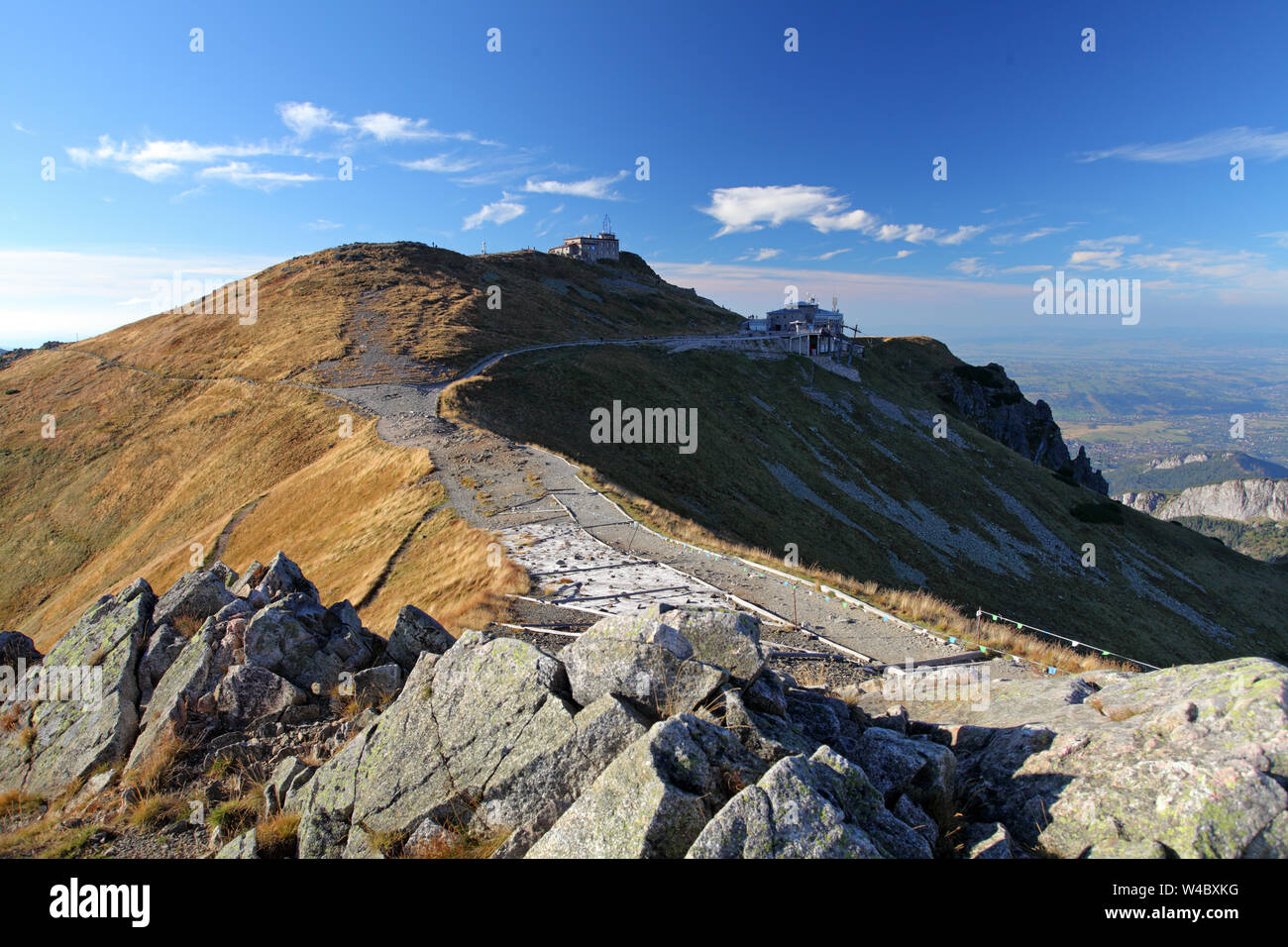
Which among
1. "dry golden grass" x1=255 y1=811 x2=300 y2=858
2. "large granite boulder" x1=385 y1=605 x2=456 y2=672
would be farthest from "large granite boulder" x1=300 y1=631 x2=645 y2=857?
"large granite boulder" x1=385 y1=605 x2=456 y2=672

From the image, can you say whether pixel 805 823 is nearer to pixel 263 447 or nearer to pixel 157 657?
pixel 157 657

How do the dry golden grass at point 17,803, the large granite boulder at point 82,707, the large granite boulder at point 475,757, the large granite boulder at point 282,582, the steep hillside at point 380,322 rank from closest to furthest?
the large granite boulder at point 475,757
the dry golden grass at point 17,803
the large granite boulder at point 82,707
the large granite boulder at point 282,582
the steep hillside at point 380,322

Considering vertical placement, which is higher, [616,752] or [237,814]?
[616,752]

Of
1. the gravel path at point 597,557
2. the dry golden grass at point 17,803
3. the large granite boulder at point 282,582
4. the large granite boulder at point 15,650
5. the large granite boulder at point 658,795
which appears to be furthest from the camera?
the gravel path at point 597,557

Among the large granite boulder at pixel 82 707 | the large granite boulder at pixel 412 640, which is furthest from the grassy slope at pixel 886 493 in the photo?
the large granite boulder at pixel 82 707

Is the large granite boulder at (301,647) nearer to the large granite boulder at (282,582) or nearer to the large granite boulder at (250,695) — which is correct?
the large granite boulder at (250,695)

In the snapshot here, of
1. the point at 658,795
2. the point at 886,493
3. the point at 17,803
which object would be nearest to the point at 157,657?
the point at 17,803
